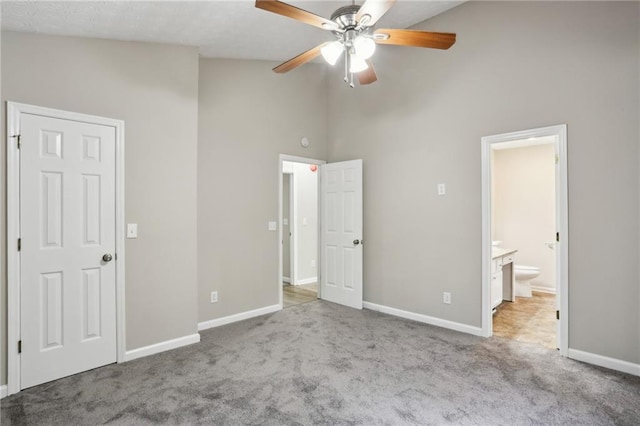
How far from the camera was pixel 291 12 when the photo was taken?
1.96 m

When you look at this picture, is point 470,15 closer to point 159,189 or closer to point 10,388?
point 159,189

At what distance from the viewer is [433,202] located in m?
3.88

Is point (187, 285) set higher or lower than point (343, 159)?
lower

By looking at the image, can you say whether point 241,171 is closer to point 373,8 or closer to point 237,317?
point 237,317

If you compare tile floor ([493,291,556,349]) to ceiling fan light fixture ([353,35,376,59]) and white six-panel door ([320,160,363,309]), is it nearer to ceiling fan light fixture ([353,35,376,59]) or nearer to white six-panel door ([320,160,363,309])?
white six-panel door ([320,160,363,309])

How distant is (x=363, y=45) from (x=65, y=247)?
2724 mm

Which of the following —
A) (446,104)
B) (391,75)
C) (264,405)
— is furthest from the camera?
(391,75)

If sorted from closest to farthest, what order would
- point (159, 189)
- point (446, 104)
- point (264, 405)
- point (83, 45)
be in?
point (264, 405) < point (83, 45) < point (159, 189) < point (446, 104)

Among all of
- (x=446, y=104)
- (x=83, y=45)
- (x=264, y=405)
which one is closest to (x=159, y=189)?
(x=83, y=45)

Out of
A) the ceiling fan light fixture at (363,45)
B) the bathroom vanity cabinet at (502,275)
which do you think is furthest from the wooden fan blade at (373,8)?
the bathroom vanity cabinet at (502,275)

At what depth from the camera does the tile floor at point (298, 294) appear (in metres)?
4.92

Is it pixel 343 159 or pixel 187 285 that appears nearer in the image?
pixel 187 285

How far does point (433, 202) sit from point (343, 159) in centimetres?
150

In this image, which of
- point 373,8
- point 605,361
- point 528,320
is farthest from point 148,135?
point 528,320
